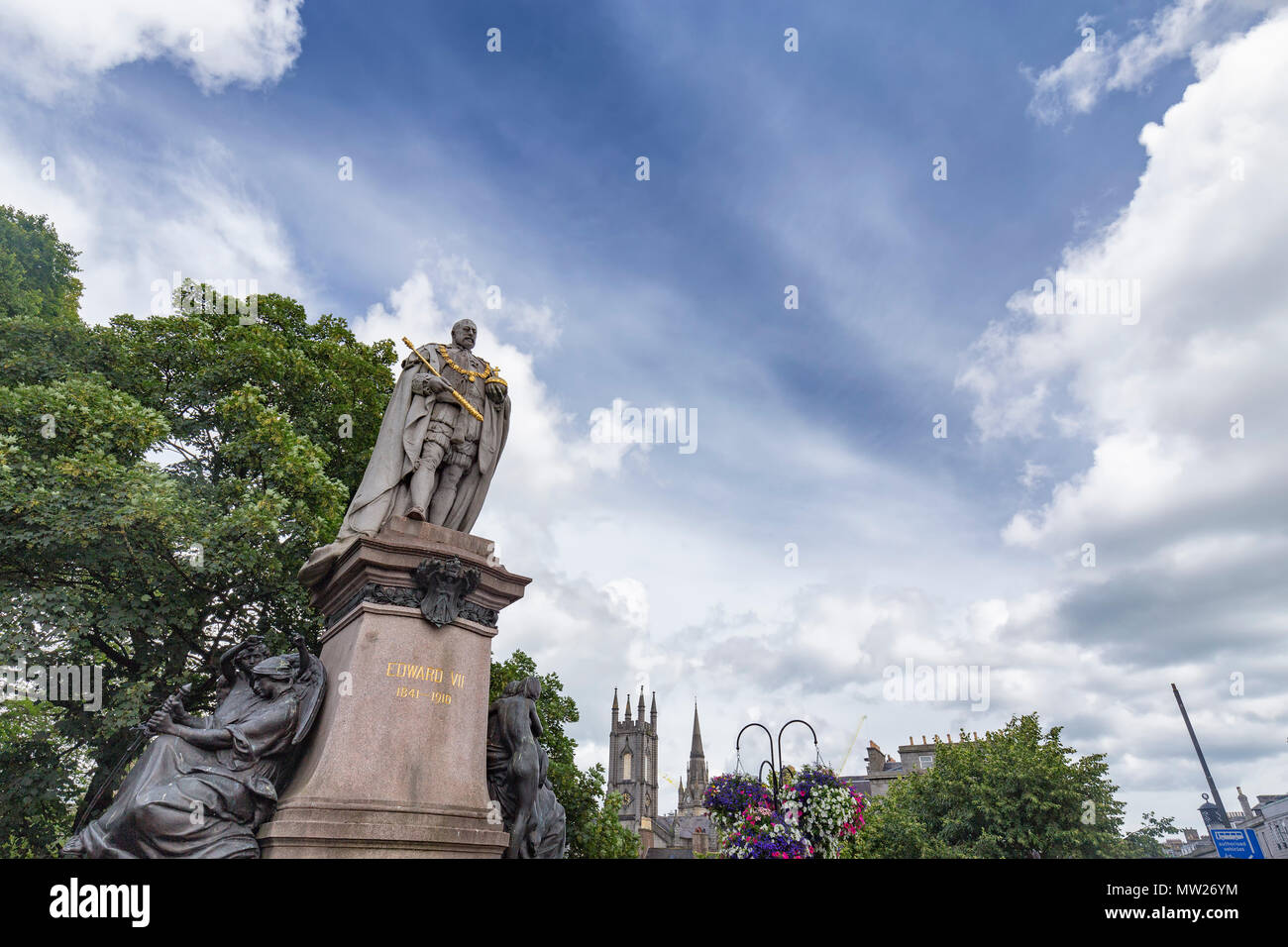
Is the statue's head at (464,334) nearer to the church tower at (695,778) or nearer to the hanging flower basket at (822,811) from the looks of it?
the hanging flower basket at (822,811)

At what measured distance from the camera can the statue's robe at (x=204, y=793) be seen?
20.0 feet

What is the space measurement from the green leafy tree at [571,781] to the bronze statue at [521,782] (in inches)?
471

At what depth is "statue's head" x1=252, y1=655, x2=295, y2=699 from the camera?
738 cm

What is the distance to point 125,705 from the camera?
13.9 meters

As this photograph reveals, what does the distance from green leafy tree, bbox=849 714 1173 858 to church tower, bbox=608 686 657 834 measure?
7761cm

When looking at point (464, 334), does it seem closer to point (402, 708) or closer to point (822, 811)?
point (402, 708)

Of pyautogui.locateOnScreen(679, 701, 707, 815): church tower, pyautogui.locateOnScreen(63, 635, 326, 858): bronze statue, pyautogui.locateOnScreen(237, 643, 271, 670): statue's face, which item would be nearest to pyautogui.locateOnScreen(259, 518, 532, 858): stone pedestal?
pyautogui.locateOnScreen(63, 635, 326, 858): bronze statue

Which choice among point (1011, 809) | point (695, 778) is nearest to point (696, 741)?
point (695, 778)

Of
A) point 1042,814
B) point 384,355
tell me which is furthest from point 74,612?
point 1042,814

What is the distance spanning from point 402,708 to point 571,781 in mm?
15413

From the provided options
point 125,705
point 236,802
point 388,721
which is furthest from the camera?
point 125,705
